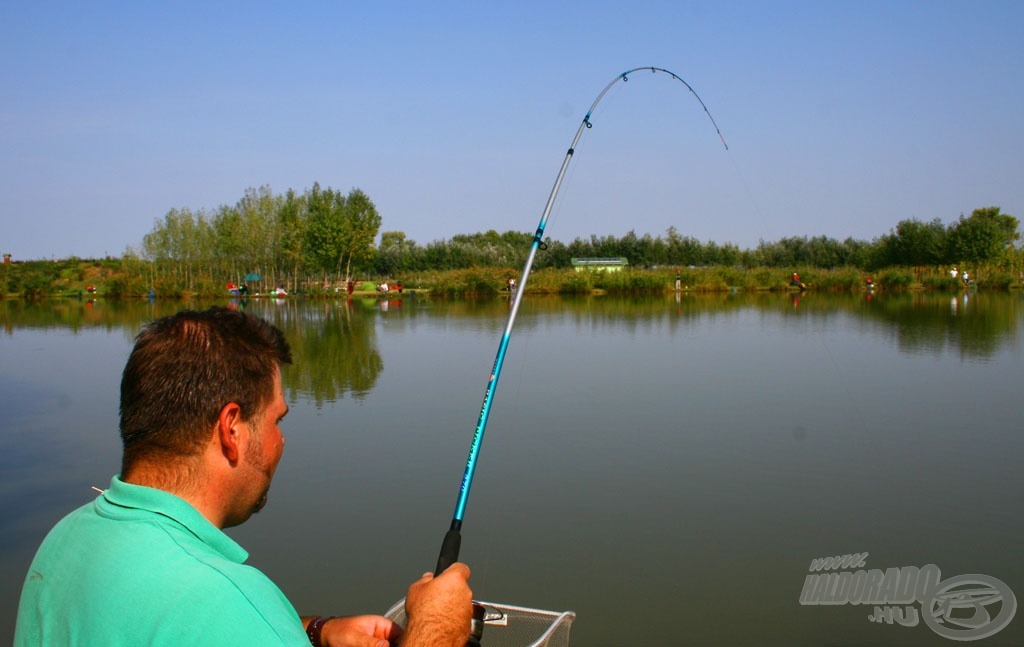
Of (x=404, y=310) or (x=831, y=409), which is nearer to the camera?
(x=831, y=409)

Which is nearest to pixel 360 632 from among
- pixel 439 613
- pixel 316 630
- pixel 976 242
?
pixel 316 630

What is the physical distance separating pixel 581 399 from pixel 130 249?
46.4 metres

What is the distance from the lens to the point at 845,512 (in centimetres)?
672

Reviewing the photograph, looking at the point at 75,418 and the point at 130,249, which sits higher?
the point at 130,249

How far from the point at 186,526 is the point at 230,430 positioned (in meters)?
0.19

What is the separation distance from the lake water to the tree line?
116 ft

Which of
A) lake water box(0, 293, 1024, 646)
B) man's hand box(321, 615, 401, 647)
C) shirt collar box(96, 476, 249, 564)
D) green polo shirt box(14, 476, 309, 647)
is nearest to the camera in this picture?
green polo shirt box(14, 476, 309, 647)

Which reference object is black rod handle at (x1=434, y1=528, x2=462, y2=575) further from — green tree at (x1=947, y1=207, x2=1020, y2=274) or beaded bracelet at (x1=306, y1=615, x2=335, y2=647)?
green tree at (x1=947, y1=207, x2=1020, y2=274)

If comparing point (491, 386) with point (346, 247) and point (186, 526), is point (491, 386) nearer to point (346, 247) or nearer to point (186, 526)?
point (186, 526)

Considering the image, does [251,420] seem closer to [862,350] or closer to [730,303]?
[862,350]

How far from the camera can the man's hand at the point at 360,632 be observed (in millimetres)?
1749

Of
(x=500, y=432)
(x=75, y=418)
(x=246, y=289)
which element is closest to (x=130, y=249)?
(x=246, y=289)
